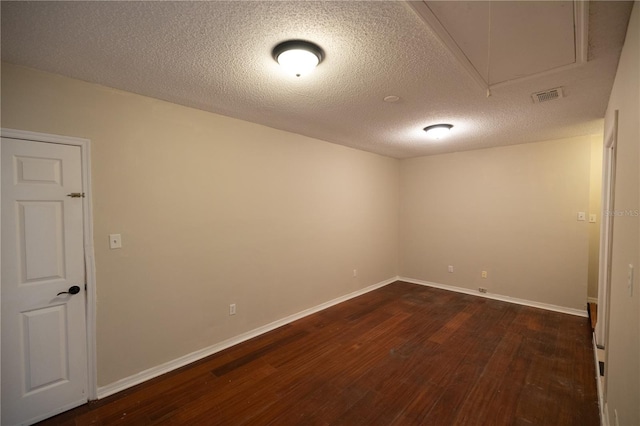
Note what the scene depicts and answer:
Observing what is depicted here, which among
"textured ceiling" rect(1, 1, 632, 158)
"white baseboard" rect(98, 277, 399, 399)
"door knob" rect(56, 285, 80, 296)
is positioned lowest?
"white baseboard" rect(98, 277, 399, 399)

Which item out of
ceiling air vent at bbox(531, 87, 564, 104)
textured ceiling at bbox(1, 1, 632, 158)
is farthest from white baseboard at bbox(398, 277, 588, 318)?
ceiling air vent at bbox(531, 87, 564, 104)

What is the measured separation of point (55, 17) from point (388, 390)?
129 inches

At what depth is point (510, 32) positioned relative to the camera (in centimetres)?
153

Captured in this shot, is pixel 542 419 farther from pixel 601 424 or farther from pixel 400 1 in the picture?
pixel 400 1

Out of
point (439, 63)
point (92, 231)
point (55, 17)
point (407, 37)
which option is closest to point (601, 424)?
point (439, 63)

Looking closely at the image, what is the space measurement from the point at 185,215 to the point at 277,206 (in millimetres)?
1116

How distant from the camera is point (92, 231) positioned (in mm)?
2164

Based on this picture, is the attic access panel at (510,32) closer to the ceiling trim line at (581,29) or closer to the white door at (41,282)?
the ceiling trim line at (581,29)

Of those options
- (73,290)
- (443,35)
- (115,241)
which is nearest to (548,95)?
(443,35)

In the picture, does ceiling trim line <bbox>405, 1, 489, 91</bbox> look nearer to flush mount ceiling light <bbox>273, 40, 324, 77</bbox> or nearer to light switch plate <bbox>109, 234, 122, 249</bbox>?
flush mount ceiling light <bbox>273, 40, 324, 77</bbox>

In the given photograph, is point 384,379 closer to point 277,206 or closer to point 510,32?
point 277,206

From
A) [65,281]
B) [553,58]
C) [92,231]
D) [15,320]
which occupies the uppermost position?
[553,58]

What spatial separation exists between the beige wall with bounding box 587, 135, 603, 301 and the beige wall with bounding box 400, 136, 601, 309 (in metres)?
0.09

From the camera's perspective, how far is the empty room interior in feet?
4.91
